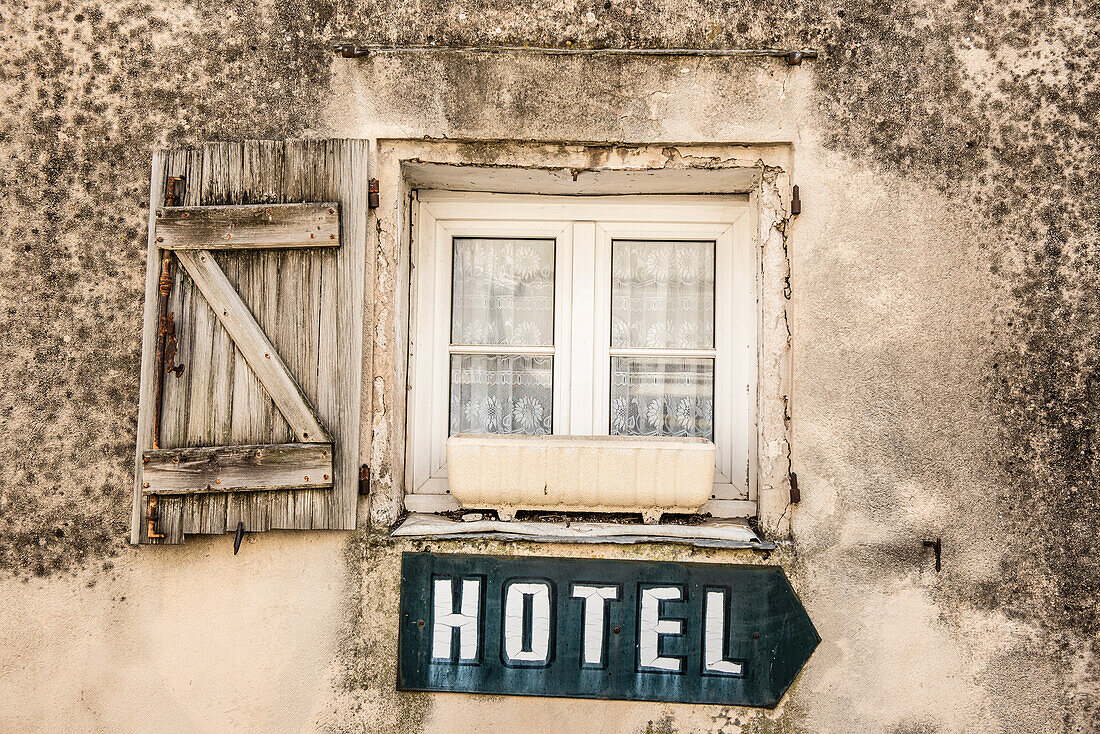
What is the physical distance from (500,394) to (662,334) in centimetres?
70

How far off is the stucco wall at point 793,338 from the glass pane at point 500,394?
52cm

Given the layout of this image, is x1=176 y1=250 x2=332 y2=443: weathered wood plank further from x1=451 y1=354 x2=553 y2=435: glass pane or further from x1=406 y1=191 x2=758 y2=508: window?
x1=451 y1=354 x2=553 y2=435: glass pane

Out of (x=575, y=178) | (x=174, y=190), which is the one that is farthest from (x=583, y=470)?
(x=174, y=190)

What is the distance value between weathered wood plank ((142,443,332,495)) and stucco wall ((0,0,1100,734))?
0.21m

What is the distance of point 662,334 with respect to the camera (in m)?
2.73

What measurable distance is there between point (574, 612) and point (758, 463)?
0.87 meters

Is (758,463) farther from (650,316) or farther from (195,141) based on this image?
(195,141)

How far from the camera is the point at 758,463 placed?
8.22ft

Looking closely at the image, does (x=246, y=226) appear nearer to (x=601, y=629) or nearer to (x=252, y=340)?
(x=252, y=340)

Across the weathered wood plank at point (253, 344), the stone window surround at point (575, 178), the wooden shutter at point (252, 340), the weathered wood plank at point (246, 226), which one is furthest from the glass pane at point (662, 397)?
the weathered wood plank at point (246, 226)

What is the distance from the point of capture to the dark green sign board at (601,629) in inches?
92.4

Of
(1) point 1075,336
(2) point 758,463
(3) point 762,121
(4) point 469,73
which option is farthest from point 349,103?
(1) point 1075,336

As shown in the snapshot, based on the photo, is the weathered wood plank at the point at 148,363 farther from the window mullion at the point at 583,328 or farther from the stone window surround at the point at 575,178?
the window mullion at the point at 583,328

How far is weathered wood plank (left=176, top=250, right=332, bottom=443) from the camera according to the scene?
2.34 meters
